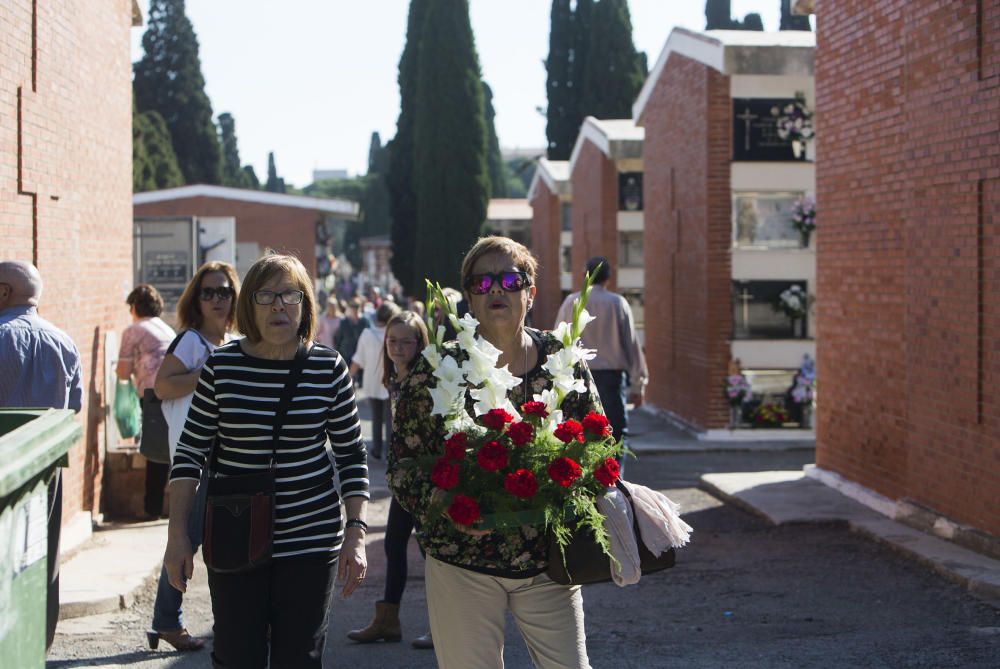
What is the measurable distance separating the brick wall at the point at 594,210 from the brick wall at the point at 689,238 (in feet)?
17.1

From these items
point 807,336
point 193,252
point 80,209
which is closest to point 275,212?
point 193,252

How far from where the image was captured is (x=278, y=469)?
4.54 meters

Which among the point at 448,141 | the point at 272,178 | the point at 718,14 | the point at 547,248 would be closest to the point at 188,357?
the point at 547,248

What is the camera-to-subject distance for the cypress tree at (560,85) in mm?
47094

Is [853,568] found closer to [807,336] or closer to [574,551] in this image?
[574,551]

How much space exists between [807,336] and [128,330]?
9729mm

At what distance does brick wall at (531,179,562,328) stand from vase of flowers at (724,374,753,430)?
18122 millimetres

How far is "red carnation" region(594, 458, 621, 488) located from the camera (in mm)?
4191

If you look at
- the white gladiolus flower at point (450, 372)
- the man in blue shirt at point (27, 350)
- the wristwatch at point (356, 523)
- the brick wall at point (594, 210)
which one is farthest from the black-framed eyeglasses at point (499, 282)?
the brick wall at point (594, 210)

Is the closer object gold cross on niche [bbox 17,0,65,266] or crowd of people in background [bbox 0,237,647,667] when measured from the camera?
crowd of people in background [bbox 0,237,647,667]

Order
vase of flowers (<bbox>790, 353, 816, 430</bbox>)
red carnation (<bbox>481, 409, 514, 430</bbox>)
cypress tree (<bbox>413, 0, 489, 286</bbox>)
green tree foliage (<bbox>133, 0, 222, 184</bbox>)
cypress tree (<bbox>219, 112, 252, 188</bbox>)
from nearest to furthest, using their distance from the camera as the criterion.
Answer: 1. red carnation (<bbox>481, 409, 514, 430</bbox>)
2. vase of flowers (<bbox>790, 353, 816, 430</bbox>)
3. cypress tree (<bbox>413, 0, 489, 286</bbox>)
4. green tree foliage (<bbox>133, 0, 222, 184</bbox>)
5. cypress tree (<bbox>219, 112, 252, 188</bbox>)

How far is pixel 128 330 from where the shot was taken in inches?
395

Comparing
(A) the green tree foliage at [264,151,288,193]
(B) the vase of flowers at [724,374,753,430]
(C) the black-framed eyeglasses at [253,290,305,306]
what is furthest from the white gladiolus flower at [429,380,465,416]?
(A) the green tree foliage at [264,151,288,193]

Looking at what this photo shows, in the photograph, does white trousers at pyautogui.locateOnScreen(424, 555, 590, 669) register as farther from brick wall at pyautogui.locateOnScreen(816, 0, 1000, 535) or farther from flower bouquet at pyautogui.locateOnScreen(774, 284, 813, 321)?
flower bouquet at pyautogui.locateOnScreen(774, 284, 813, 321)
